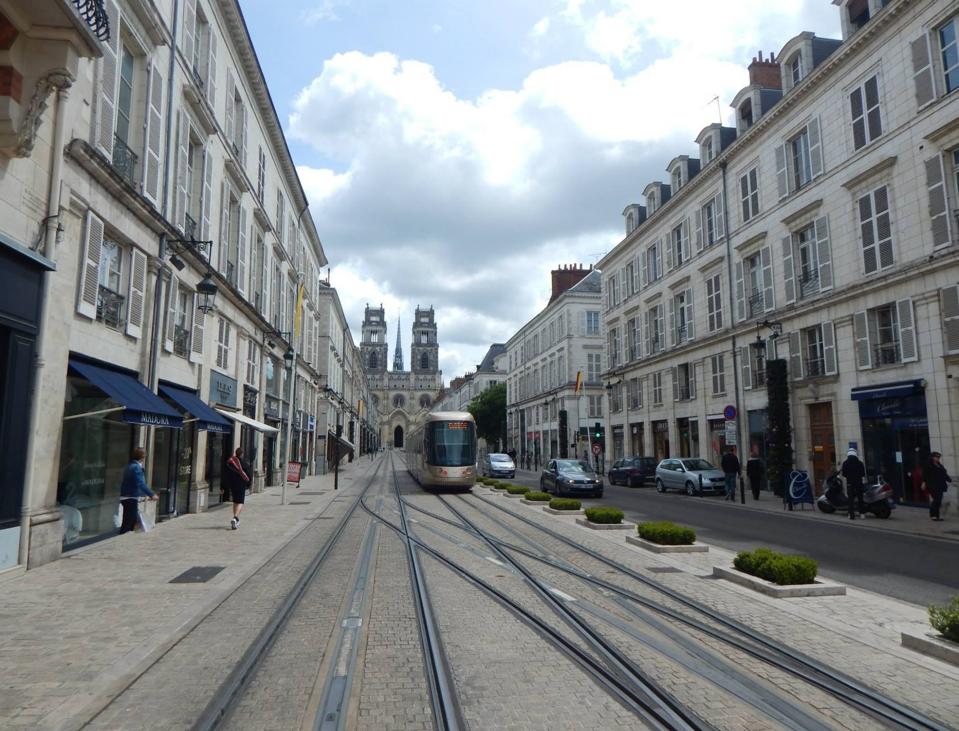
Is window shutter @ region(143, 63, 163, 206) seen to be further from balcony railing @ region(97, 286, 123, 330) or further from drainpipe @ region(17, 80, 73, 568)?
drainpipe @ region(17, 80, 73, 568)

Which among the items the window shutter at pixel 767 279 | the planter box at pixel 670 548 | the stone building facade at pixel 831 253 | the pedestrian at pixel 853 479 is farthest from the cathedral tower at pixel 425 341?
the planter box at pixel 670 548

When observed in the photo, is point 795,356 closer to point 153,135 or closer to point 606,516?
point 606,516

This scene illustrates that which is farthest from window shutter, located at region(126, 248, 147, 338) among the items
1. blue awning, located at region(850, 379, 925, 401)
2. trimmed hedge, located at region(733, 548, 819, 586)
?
blue awning, located at region(850, 379, 925, 401)

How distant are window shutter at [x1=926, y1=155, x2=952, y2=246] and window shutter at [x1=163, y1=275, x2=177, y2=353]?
2004 centimetres

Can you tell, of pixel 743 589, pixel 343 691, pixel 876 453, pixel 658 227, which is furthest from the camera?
pixel 658 227

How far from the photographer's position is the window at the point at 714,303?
30.2 metres

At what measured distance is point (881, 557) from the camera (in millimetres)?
10586

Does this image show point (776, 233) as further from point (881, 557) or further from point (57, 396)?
point (57, 396)

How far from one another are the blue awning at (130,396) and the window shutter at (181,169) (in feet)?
15.2

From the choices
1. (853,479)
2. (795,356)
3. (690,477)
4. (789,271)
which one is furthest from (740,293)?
(853,479)

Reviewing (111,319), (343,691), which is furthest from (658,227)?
(343,691)

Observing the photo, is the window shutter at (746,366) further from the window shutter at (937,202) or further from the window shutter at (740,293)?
the window shutter at (937,202)

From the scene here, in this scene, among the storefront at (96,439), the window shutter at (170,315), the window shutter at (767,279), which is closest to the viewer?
the storefront at (96,439)

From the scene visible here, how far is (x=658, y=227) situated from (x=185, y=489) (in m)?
Answer: 29.7
